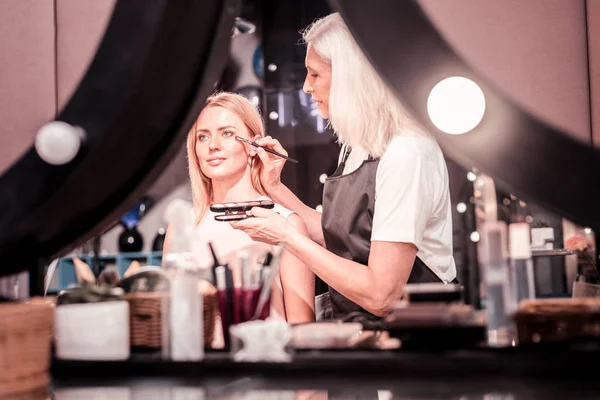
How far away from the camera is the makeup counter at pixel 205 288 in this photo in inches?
44.4

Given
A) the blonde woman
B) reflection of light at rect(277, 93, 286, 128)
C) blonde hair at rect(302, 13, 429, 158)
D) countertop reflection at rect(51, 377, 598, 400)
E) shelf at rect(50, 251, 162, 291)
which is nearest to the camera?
countertop reflection at rect(51, 377, 598, 400)

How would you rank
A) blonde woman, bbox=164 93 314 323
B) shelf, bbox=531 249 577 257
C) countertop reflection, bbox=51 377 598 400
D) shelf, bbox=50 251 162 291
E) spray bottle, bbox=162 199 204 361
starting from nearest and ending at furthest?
countertop reflection, bbox=51 377 598 400 → spray bottle, bbox=162 199 204 361 → shelf, bbox=531 249 577 257 → blonde woman, bbox=164 93 314 323 → shelf, bbox=50 251 162 291

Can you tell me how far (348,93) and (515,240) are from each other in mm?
934

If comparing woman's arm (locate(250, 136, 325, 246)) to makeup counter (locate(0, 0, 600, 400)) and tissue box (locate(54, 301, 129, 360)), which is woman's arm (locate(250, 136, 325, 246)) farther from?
tissue box (locate(54, 301, 129, 360))

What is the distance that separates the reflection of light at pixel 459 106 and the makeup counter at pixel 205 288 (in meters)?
0.02

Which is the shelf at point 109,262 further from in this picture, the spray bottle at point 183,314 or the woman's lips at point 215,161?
the spray bottle at point 183,314

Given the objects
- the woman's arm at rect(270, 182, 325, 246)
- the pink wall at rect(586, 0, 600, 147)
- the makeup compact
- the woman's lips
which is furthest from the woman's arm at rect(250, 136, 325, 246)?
the pink wall at rect(586, 0, 600, 147)

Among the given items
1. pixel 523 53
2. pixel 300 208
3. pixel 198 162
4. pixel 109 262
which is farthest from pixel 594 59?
pixel 109 262

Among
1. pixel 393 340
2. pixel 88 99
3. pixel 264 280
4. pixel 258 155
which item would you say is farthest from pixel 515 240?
pixel 258 155

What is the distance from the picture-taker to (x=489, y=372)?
43.0 inches

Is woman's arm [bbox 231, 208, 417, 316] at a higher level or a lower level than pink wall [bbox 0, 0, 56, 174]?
lower

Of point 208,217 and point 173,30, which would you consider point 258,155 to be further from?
point 173,30

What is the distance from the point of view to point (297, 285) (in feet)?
7.69

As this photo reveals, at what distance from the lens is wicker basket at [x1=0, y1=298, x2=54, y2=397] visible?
1.12 metres
